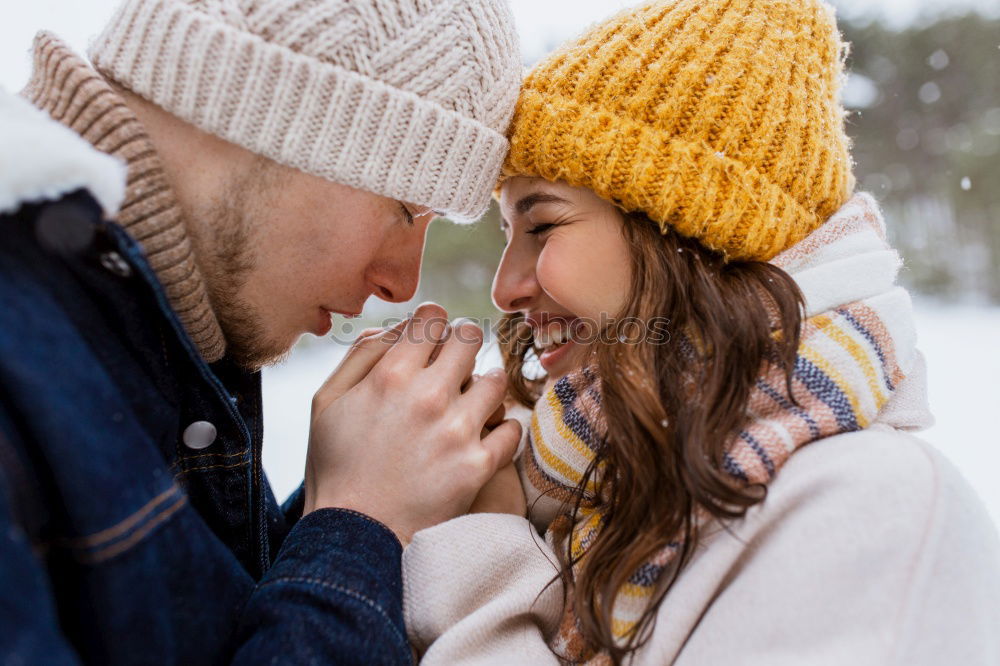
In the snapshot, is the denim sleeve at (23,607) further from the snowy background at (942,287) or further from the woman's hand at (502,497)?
the snowy background at (942,287)

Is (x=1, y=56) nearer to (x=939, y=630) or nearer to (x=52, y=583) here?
(x=52, y=583)

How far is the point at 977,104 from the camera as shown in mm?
2307

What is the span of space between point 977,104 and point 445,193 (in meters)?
2.19

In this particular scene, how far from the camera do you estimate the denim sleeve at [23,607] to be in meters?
0.52

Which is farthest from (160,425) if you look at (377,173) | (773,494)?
(773,494)

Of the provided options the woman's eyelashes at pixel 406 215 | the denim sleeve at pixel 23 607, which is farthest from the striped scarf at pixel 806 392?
the denim sleeve at pixel 23 607

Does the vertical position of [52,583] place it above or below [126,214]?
below

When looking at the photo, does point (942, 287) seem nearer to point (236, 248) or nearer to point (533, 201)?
point (533, 201)

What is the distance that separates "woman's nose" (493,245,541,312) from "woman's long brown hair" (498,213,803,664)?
0.60 ft

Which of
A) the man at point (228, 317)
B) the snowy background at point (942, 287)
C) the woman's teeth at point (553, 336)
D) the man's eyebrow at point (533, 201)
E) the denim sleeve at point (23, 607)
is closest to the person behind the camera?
the denim sleeve at point (23, 607)

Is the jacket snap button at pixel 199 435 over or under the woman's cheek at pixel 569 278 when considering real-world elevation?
under

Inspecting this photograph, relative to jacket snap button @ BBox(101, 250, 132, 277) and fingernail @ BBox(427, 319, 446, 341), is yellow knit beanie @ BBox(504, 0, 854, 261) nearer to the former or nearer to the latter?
fingernail @ BBox(427, 319, 446, 341)

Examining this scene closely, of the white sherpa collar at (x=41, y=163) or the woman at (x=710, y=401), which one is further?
the woman at (x=710, y=401)

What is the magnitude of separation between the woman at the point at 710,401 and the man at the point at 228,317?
11 cm
